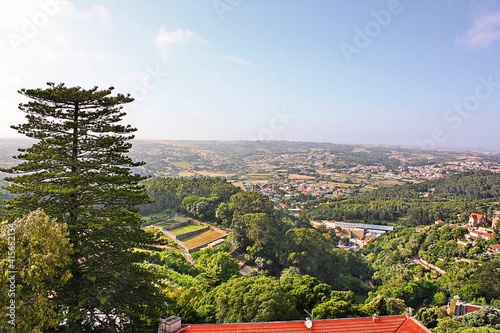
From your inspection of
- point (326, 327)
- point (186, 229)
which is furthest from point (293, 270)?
point (326, 327)

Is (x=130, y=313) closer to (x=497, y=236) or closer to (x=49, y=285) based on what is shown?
(x=49, y=285)

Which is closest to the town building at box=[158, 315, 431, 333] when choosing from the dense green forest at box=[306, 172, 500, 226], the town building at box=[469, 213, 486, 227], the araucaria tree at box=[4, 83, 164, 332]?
the araucaria tree at box=[4, 83, 164, 332]

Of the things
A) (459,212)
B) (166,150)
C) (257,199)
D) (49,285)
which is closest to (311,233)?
(257,199)

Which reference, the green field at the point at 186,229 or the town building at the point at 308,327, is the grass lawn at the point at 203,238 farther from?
the town building at the point at 308,327

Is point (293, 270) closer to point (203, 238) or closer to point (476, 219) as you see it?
point (203, 238)

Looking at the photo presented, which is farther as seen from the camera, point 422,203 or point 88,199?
point 422,203

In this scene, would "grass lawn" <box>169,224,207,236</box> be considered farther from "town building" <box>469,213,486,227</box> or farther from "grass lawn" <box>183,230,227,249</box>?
"town building" <box>469,213,486,227</box>
